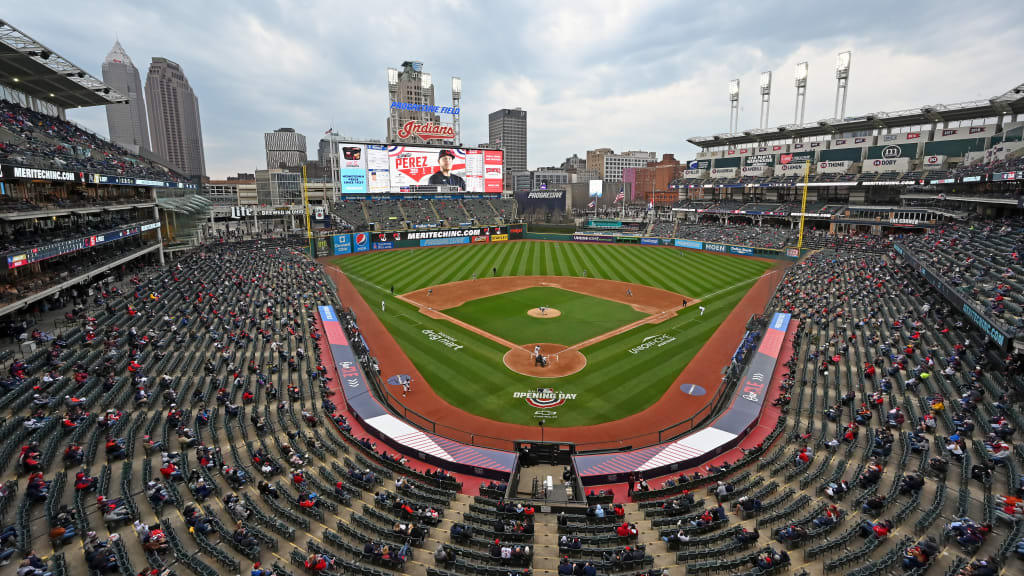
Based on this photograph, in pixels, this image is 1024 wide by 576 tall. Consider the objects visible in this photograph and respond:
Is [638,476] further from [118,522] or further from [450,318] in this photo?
[450,318]

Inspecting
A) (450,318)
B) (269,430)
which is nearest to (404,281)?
(450,318)

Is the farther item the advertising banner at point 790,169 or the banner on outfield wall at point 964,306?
the advertising banner at point 790,169

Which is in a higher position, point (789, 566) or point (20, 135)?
point (20, 135)

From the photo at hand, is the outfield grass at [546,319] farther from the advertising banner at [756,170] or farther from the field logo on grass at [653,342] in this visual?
the advertising banner at [756,170]

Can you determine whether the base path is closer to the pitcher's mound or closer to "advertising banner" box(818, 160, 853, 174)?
the pitcher's mound

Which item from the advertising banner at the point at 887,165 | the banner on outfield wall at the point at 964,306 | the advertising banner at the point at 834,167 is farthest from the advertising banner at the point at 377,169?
the advertising banner at the point at 887,165

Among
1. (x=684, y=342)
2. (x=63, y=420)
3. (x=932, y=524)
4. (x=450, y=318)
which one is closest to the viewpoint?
(x=932, y=524)

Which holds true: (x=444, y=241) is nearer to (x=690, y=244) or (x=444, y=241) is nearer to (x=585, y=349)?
(x=690, y=244)
